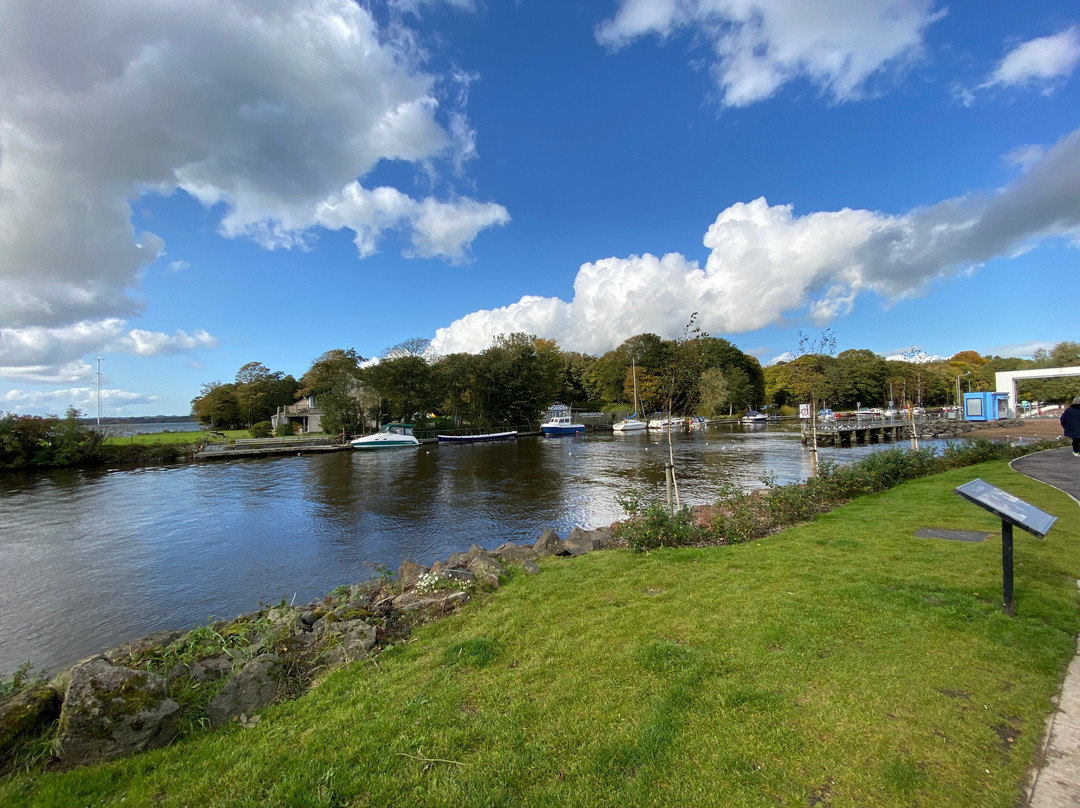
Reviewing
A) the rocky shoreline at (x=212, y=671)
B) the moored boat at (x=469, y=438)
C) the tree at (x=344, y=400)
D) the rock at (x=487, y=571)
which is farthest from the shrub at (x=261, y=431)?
the rock at (x=487, y=571)

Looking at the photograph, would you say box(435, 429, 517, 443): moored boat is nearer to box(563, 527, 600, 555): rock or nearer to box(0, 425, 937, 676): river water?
box(0, 425, 937, 676): river water

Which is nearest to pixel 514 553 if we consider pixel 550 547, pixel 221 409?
pixel 550 547

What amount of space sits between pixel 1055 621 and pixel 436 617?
19.8 feet

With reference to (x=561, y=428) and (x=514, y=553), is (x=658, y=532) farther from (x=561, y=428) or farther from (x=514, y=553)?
(x=561, y=428)

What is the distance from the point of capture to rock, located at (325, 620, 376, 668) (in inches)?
177

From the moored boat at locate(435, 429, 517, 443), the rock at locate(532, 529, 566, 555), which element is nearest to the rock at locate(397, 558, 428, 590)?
the rock at locate(532, 529, 566, 555)

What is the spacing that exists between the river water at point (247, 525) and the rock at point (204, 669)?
449 centimetres

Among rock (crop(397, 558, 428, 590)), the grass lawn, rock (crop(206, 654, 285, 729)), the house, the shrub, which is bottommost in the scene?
rock (crop(397, 558, 428, 590))

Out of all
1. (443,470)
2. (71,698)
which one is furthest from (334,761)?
(443,470)

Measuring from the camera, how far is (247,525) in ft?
50.6

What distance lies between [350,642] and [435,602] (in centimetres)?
121

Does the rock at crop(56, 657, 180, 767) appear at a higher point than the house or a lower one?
lower

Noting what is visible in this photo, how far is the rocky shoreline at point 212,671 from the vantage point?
3209 mm

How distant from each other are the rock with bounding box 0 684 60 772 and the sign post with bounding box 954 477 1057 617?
303 inches
